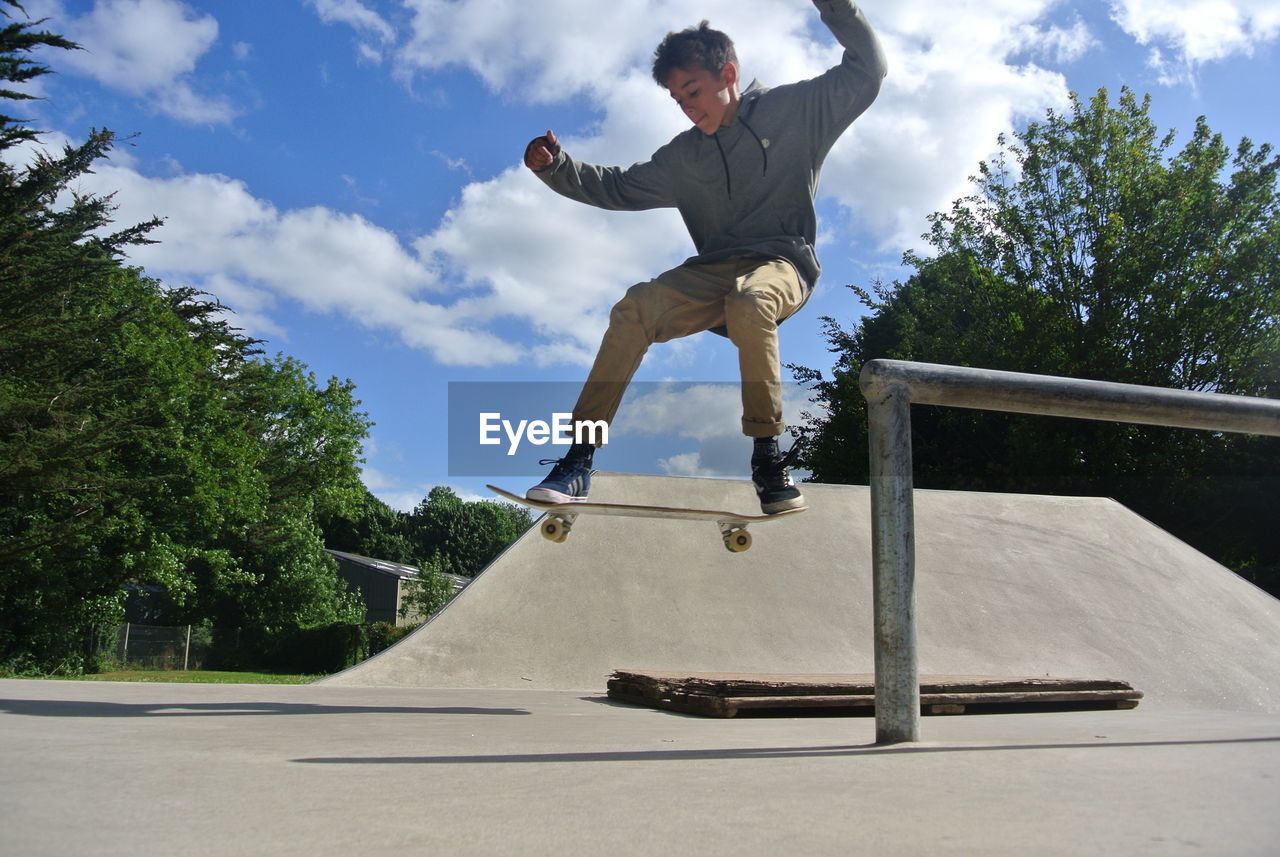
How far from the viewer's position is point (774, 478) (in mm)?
3838

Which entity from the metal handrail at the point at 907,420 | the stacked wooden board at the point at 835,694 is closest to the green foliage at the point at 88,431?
the stacked wooden board at the point at 835,694

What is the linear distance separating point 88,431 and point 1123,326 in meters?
24.0

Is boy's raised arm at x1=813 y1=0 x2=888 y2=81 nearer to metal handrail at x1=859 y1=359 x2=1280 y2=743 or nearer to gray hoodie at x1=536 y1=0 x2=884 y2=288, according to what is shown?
gray hoodie at x1=536 y1=0 x2=884 y2=288

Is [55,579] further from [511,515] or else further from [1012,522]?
[511,515]

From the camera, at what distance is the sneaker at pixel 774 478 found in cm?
381

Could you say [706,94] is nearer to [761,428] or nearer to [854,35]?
[854,35]

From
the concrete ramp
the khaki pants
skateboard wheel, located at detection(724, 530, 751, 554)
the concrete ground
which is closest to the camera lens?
the concrete ground

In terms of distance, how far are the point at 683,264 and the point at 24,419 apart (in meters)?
21.9

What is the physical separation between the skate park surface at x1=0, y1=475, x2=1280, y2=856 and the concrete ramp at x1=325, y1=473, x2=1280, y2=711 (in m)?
0.02

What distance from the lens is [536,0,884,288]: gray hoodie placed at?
3.76 meters

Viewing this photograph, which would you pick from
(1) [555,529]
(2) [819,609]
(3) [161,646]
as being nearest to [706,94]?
(1) [555,529]

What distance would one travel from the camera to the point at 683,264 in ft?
12.7

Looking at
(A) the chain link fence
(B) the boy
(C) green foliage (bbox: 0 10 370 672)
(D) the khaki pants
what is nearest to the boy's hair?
(B) the boy

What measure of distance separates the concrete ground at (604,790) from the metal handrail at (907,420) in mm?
191
